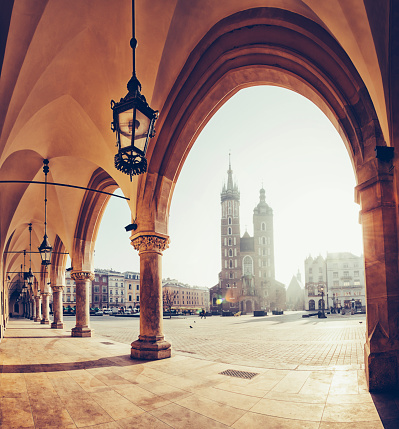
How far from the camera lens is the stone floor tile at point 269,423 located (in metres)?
3.79

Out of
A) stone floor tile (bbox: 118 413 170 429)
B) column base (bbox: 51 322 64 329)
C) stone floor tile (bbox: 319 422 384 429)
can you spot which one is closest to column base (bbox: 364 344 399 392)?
stone floor tile (bbox: 319 422 384 429)

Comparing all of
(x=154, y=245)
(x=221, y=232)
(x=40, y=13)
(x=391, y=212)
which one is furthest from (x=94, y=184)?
(x=221, y=232)

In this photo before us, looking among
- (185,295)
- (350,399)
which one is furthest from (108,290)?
(350,399)

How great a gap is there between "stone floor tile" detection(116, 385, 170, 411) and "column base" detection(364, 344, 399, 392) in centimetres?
302

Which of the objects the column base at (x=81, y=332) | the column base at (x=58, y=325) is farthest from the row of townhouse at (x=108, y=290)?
the column base at (x=81, y=332)

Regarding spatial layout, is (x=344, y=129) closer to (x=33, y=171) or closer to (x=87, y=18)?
(x=87, y=18)

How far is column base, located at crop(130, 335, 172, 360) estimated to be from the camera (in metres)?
8.18

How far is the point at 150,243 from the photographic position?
29.1 feet

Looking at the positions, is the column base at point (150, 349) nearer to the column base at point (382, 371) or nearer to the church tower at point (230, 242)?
the column base at point (382, 371)

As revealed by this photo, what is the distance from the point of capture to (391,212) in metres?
5.37

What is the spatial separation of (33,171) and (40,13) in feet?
26.5

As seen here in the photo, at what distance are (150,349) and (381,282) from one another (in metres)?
5.44

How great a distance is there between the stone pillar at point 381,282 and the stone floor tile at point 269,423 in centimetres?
177

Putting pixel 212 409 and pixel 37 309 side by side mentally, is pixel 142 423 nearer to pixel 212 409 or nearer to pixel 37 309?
pixel 212 409
